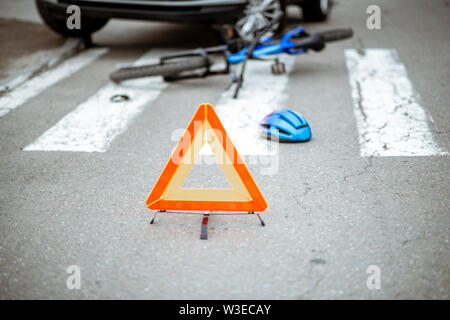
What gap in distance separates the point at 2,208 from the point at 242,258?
6.31ft

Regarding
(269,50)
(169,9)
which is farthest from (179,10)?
(269,50)

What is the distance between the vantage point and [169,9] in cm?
639

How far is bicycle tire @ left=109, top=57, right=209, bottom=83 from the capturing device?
5.80m

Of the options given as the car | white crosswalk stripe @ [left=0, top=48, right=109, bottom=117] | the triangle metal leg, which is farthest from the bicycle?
the triangle metal leg

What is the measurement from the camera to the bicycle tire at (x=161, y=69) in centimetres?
580

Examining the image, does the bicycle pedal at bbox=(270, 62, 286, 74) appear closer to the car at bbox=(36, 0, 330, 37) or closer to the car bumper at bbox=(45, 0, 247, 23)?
the car at bbox=(36, 0, 330, 37)

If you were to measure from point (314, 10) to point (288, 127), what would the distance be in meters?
5.52

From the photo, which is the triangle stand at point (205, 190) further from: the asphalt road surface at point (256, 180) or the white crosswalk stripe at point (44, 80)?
the white crosswalk stripe at point (44, 80)

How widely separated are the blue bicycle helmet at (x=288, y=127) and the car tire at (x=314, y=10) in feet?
16.6

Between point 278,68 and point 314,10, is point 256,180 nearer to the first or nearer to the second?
point 278,68

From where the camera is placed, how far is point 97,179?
Result: 3.75m

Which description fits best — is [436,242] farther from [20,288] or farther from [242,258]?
[20,288]

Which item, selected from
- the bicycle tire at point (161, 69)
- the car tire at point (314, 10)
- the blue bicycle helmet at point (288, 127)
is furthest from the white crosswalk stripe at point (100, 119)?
the car tire at point (314, 10)
